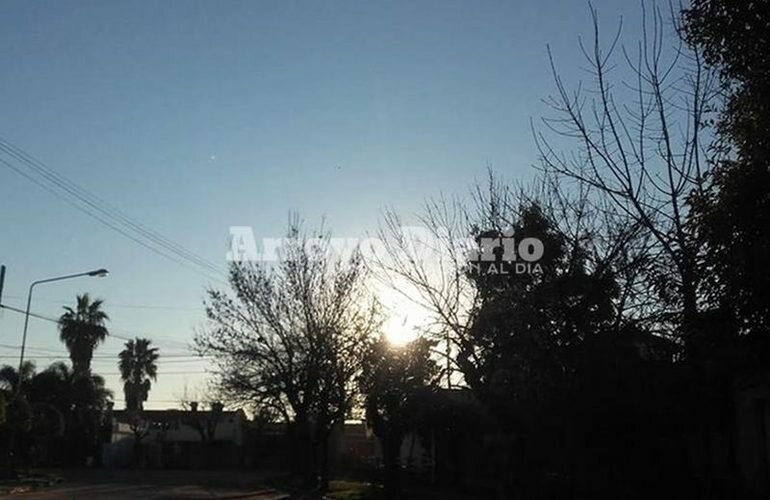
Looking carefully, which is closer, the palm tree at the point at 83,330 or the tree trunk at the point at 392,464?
the tree trunk at the point at 392,464

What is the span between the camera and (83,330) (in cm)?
6469

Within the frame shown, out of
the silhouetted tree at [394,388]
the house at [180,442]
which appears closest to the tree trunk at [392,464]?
the silhouetted tree at [394,388]

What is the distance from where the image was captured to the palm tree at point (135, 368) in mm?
74312

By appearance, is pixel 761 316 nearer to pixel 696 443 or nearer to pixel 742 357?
pixel 742 357

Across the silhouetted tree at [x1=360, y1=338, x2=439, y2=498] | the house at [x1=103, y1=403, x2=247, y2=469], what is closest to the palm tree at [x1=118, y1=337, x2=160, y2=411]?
the house at [x1=103, y1=403, x2=247, y2=469]

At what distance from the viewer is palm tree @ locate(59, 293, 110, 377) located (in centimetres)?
6431

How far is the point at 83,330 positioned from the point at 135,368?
10608 mm

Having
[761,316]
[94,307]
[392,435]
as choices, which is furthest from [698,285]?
[94,307]

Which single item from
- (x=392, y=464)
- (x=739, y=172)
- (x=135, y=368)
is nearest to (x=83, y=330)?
(x=135, y=368)

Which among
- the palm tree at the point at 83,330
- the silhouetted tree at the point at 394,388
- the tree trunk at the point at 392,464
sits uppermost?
the palm tree at the point at 83,330

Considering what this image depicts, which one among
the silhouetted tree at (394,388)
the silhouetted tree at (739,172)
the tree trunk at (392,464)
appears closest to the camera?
the silhouetted tree at (739,172)

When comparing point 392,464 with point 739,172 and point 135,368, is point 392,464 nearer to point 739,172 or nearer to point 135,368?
point 739,172

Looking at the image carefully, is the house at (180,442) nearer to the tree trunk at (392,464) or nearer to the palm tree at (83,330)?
the palm tree at (83,330)

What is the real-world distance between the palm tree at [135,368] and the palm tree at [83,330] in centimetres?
828
